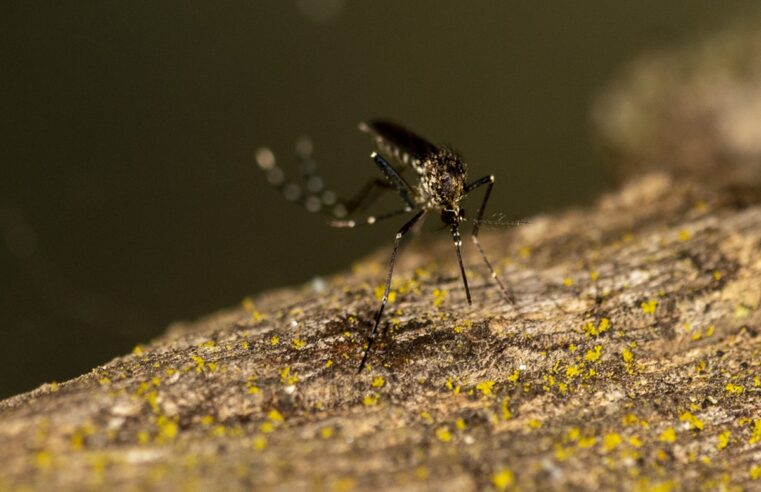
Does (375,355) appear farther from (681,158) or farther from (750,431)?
(681,158)

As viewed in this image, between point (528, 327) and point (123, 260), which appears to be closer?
point (528, 327)

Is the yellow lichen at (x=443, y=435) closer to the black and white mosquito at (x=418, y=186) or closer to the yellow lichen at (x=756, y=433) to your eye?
the black and white mosquito at (x=418, y=186)

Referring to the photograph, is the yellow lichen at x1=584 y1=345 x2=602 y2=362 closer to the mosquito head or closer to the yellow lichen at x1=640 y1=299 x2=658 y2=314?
the yellow lichen at x1=640 y1=299 x2=658 y2=314

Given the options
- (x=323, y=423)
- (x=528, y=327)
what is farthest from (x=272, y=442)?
(x=528, y=327)

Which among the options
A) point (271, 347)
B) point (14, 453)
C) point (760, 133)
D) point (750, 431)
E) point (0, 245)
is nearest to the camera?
point (14, 453)

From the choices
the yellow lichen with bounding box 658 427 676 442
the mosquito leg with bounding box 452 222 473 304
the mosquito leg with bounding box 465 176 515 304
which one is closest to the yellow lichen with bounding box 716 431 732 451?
the yellow lichen with bounding box 658 427 676 442

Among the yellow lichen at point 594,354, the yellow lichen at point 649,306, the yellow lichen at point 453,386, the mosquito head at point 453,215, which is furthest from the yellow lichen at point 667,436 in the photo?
the mosquito head at point 453,215

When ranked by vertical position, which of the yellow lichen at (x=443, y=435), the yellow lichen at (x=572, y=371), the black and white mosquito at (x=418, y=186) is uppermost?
the black and white mosquito at (x=418, y=186)
